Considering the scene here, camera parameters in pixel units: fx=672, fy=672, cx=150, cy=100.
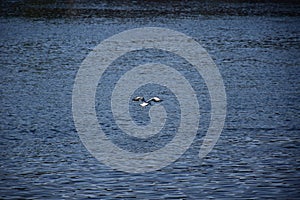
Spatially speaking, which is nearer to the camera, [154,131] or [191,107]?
[154,131]

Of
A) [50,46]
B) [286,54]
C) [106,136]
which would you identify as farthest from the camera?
[50,46]

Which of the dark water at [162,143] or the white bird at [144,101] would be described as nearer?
the dark water at [162,143]

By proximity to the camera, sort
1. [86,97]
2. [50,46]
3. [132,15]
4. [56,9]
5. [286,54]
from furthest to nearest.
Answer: [56,9], [132,15], [50,46], [286,54], [86,97]

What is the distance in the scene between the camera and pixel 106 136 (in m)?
39.2

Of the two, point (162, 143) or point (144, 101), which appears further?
point (144, 101)

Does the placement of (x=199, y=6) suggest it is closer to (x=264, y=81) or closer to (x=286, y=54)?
(x=286, y=54)

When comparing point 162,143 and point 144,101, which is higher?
point 144,101

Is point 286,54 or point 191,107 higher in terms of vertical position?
point 286,54

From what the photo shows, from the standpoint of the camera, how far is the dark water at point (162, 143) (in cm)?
3045

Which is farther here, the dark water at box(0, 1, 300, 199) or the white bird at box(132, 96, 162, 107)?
the white bird at box(132, 96, 162, 107)

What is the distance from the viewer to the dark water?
30453 mm

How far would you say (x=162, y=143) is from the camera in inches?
1499

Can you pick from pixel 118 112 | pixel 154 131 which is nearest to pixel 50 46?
pixel 118 112

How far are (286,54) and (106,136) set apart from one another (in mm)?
40665
